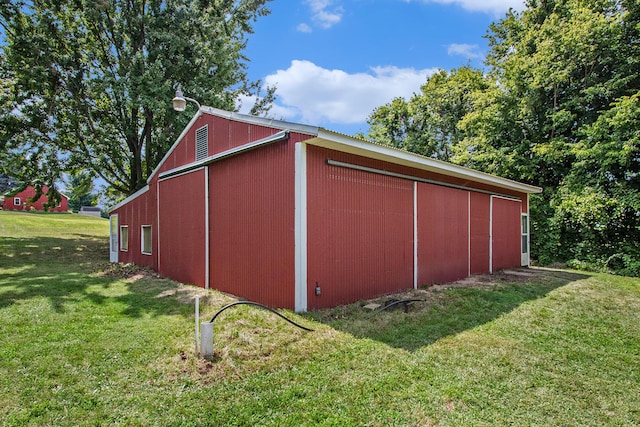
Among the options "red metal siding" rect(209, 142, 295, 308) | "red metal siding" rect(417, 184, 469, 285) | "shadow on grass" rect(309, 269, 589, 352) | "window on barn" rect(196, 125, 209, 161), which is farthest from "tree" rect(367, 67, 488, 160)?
"red metal siding" rect(209, 142, 295, 308)

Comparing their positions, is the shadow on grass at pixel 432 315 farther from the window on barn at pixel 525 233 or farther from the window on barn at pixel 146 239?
the window on barn at pixel 146 239

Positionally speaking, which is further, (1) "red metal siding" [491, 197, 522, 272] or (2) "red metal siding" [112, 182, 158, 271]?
(1) "red metal siding" [491, 197, 522, 272]

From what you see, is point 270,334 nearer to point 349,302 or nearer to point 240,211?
point 349,302

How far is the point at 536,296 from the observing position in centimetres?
693

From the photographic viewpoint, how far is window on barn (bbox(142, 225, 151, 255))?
1048 cm

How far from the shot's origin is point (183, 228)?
8.27 metres

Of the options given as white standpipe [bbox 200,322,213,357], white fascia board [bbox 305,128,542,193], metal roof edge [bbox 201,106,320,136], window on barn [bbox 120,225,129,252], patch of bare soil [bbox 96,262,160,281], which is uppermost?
metal roof edge [bbox 201,106,320,136]

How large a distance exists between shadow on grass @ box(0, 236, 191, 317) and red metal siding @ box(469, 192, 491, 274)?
7268 mm

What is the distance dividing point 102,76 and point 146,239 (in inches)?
259

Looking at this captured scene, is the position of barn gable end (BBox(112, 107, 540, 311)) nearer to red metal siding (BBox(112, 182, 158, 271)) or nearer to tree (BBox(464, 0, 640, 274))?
red metal siding (BBox(112, 182, 158, 271))

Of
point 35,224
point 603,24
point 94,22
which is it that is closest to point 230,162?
point 94,22

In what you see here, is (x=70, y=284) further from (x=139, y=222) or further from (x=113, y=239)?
(x=113, y=239)

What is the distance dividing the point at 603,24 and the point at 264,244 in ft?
42.9

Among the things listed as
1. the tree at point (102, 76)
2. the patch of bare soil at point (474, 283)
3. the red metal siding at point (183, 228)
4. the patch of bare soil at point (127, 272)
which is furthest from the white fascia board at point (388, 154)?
the tree at point (102, 76)
